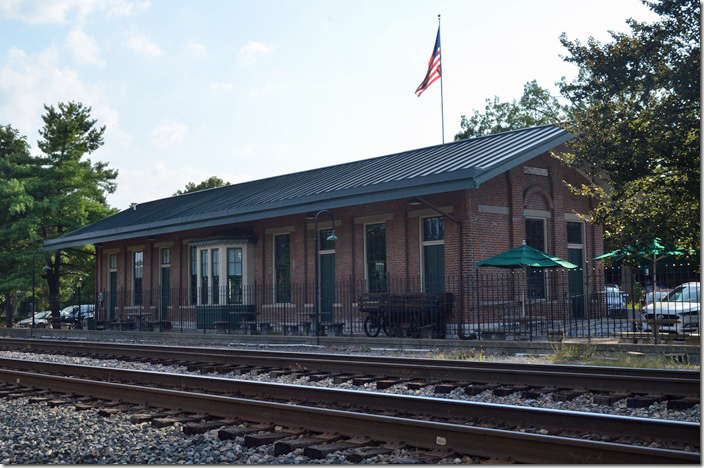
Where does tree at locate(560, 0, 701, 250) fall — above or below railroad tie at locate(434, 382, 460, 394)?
above

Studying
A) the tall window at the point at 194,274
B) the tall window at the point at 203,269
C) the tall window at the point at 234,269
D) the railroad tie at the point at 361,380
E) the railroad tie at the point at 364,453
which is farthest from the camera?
the tall window at the point at 194,274

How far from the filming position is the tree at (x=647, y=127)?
19562mm

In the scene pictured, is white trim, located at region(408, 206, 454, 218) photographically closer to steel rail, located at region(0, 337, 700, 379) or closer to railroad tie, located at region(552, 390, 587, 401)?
steel rail, located at region(0, 337, 700, 379)

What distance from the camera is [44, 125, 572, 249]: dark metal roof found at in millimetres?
21578

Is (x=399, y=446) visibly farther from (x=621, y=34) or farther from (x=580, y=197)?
(x=580, y=197)

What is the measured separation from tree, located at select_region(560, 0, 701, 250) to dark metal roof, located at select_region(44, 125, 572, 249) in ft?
6.80

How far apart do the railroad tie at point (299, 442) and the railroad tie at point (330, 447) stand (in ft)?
0.43

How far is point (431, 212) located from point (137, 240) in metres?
16.5

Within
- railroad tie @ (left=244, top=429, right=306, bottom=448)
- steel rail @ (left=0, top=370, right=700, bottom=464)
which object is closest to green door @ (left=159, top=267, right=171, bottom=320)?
steel rail @ (left=0, top=370, right=700, bottom=464)

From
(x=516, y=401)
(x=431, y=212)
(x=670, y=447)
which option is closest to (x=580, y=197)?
(x=431, y=212)

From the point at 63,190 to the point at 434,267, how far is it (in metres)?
24.6

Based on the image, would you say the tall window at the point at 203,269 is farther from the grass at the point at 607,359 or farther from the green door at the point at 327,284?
the grass at the point at 607,359

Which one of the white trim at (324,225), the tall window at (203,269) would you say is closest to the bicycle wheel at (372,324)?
the white trim at (324,225)

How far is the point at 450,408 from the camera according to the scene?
8125 mm
